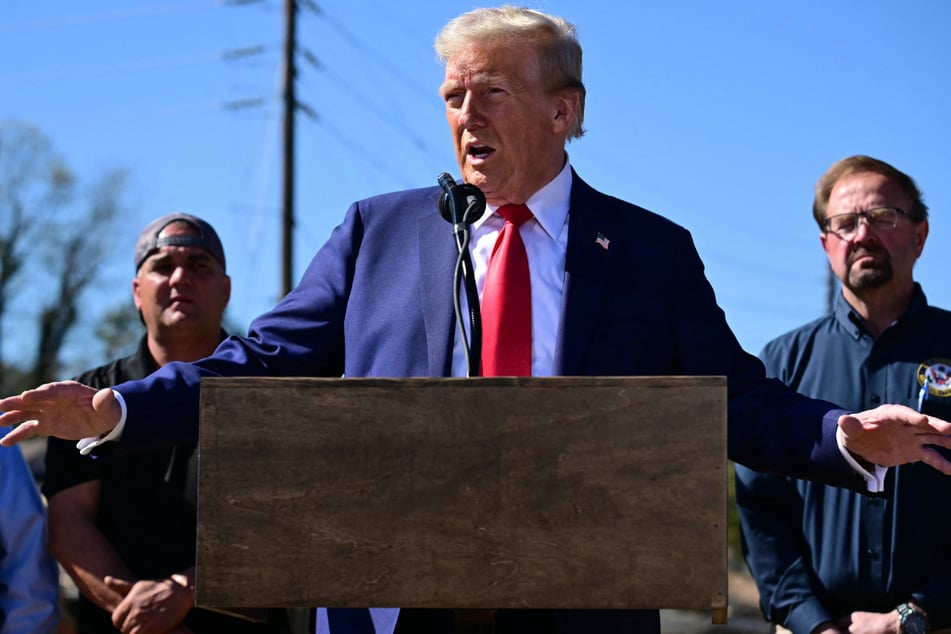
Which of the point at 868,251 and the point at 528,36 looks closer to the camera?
the point at 528,36

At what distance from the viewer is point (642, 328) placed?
122 inches

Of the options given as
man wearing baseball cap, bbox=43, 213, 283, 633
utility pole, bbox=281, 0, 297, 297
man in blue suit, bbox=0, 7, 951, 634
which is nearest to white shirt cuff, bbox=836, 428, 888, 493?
man in blue suit, bbox=0, 7, 951, 634

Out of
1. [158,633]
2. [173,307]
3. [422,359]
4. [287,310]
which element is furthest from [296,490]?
[173,307]

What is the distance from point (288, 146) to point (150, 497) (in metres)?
14.0

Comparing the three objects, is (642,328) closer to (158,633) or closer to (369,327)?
(369,327)

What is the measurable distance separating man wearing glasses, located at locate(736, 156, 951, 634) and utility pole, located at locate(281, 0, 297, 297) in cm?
1259

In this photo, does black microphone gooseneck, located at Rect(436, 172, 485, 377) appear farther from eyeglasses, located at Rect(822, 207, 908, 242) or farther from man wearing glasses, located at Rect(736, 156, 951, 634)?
eyeglasses, located at Rect(822, 207, 908, 242)

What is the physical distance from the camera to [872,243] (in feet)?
15.8

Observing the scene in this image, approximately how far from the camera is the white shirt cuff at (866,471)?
9.14 feet

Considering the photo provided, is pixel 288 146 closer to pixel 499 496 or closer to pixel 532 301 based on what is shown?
pixel 532 301

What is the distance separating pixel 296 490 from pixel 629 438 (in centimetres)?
61

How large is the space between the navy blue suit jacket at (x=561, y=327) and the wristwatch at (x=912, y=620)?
1.53 meters

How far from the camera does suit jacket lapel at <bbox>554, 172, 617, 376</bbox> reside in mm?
2979

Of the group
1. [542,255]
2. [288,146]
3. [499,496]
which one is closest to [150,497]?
[542,255]
